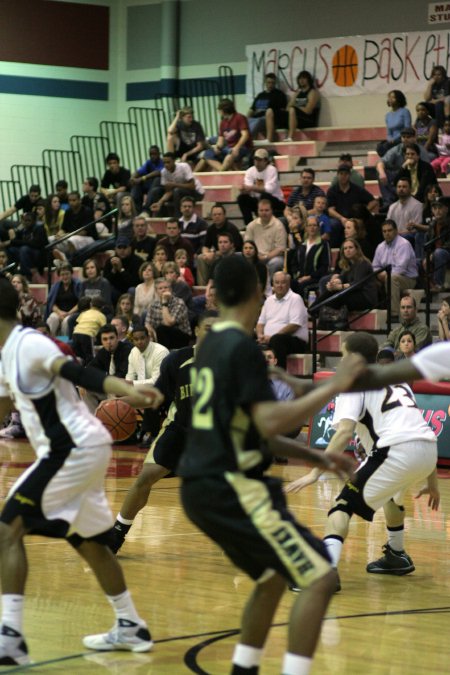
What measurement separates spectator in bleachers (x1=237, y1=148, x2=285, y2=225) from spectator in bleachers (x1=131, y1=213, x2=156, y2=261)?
1.59m

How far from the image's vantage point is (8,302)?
6152mm

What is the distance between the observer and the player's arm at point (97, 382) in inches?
225

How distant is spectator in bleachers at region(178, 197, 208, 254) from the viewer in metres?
20.0

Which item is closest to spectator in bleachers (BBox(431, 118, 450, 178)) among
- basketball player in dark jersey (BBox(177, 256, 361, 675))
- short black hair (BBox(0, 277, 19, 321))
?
short black hair (BBox(0, 277, 19, 321))

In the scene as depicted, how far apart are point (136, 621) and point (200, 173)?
687 inches

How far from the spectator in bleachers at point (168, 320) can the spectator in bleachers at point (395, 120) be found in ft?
17.2

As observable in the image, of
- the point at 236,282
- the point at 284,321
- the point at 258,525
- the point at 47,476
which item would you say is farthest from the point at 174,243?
the point at 258,525

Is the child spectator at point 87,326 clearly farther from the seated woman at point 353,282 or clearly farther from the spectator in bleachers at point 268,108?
the spectator in bleachers at point 268,108

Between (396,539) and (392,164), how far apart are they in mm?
11790

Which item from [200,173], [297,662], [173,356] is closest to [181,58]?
[200,173]

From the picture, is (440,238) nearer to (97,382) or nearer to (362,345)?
(362,345)

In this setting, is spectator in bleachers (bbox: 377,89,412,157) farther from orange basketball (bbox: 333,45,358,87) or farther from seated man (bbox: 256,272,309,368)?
seated man (bbox: 256,272,309,368)

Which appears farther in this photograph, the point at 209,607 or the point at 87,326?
the point at 87,326

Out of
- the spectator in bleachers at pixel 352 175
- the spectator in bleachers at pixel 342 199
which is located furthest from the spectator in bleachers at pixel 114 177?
the spectator in bleachers at pixel 342 199
